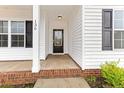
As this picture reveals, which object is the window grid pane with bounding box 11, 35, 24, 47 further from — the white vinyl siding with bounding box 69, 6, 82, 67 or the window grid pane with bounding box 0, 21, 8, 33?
the white vinyl siding with bounding box 69, 6, 82, 67

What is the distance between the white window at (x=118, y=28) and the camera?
8227mm

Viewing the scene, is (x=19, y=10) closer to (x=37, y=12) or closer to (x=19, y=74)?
(x=37, y=12)

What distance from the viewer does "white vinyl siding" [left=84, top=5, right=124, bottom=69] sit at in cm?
796

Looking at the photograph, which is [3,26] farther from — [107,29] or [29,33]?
[107,29]

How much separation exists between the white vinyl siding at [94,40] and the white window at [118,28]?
1.71 ft

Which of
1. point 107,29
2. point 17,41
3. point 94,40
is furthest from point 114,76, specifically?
point 17,41

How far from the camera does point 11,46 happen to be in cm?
1119

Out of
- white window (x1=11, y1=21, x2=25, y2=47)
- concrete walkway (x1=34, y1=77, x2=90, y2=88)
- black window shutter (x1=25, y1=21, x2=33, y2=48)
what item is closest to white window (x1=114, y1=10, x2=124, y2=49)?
concrete walkway (x1=34, y1=77, x2=90, y2=88)

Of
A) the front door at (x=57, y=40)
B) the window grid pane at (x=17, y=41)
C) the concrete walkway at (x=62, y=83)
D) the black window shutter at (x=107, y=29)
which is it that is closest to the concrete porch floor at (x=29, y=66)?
the concrete walkway at (x=62, y=83)

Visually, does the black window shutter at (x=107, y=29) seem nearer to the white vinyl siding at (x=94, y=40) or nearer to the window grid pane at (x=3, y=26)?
the white vinyl siding at (x=94, y=40)

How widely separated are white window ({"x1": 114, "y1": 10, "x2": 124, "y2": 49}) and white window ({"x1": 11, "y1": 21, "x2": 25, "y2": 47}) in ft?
17.9

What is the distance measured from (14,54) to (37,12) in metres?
4.26

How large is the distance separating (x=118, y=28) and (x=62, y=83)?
11.5 feet
